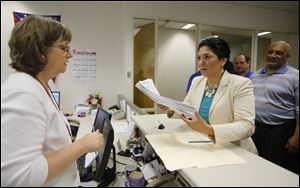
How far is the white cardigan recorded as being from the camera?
562 millimetres

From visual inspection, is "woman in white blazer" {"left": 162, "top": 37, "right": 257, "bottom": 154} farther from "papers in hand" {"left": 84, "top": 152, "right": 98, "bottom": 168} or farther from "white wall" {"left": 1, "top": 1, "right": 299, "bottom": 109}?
"white wall" {"left": 1, "top": 1, "right": 299, "bottom": 109}

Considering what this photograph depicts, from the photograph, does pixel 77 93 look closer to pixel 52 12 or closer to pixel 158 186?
pixel 52 12

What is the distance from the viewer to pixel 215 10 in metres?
3.67

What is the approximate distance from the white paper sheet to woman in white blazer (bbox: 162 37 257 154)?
7 centimetres

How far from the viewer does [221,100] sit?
1.22m

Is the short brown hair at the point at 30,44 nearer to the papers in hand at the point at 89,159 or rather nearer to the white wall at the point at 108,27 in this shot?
the papers in hand at the point at 89,159

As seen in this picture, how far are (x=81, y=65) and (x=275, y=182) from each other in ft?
10.0

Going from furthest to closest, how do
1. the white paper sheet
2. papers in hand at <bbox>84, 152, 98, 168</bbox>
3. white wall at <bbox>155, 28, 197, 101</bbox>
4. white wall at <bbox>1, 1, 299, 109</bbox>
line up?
white wall at <bbox>155, 28, 197, 101</bbox>, white wall at <bbox>1, 1, 299, 109</bbox>, papers in hand at <bbox>84, 152, 98, 168</bbox>, the white paper sheet

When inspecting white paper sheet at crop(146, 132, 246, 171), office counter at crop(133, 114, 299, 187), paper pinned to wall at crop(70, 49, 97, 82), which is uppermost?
A: paper pinned to wall at crop(70, 49, 97, 82)

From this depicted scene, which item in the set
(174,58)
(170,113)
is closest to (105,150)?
(170,113)

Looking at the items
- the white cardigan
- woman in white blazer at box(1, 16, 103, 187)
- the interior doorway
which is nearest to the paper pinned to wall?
the interior doorway

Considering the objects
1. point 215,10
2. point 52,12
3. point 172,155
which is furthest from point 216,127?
point 215,10

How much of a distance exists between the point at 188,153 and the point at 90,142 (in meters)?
0.39

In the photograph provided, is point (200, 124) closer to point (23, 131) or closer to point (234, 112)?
point (234, 112)
